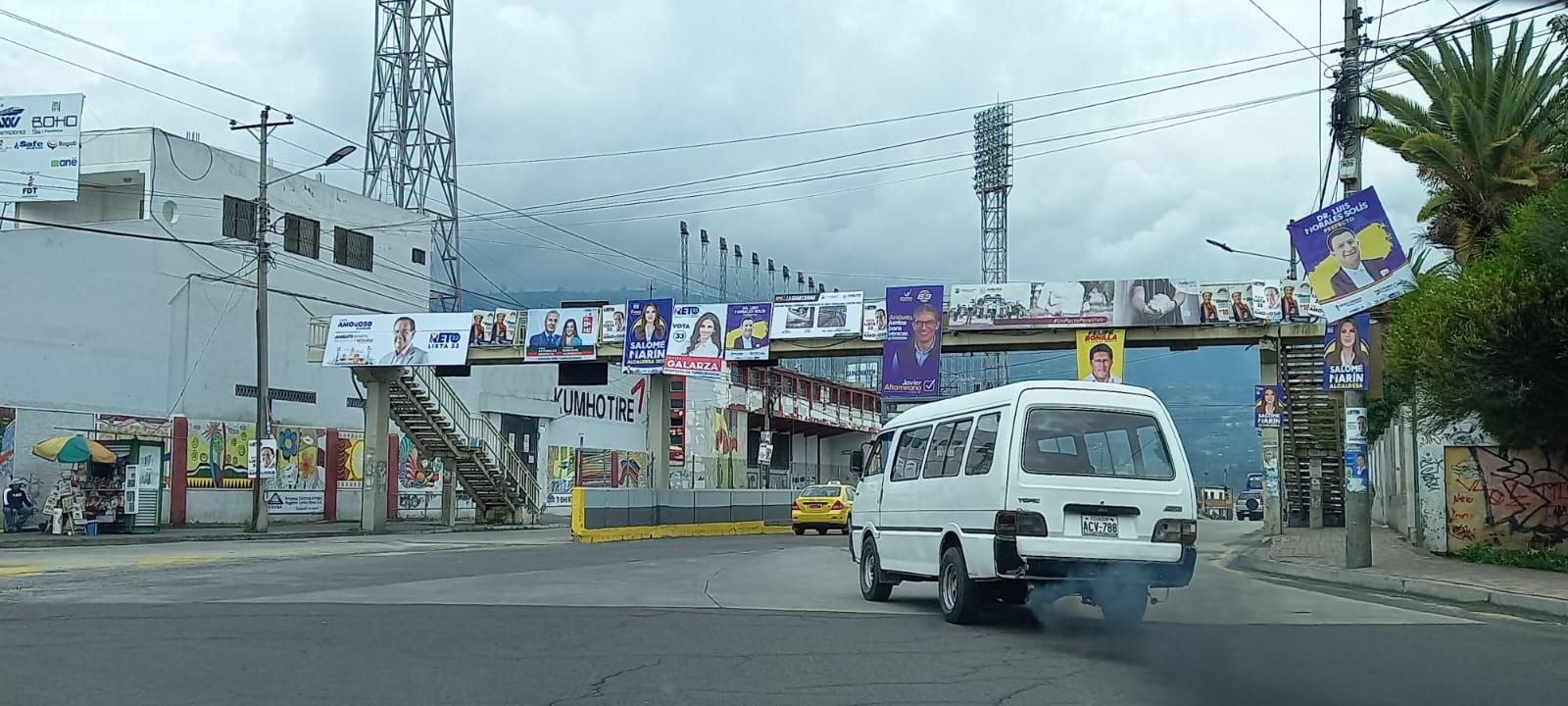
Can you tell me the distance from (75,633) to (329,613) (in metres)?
2.30

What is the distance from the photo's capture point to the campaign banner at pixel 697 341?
34.8 m

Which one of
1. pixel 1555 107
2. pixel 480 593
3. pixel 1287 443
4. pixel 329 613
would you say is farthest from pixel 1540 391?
pixel 1287 443

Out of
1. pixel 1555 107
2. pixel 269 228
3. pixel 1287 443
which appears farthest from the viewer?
pixel 1287 443

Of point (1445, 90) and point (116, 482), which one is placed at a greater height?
point (1445, 90)

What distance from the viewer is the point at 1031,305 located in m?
32.8

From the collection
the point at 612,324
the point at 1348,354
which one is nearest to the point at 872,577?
the point at 1348,354

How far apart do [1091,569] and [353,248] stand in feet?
132

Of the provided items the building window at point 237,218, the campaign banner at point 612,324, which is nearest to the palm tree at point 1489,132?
the campaign banner at point 612,324

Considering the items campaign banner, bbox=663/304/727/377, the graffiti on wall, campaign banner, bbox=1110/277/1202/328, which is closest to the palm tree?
the graffiti on wall

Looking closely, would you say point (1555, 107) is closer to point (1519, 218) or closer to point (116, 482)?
point (1519, 218)

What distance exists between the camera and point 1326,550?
25.1m

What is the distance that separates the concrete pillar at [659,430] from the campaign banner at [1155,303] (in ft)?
43.7

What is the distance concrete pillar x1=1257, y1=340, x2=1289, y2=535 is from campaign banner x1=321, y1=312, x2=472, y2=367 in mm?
20840

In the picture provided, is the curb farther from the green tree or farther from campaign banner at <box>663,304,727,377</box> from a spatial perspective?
campaign banner at <box>663,304,727,377</box>
